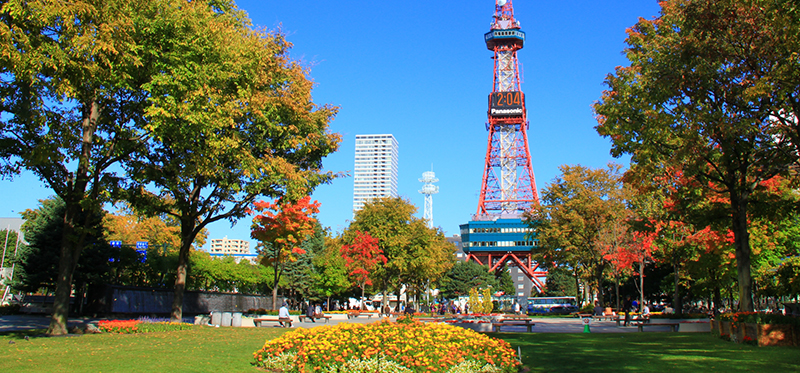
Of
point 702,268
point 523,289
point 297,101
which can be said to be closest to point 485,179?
point 523,289

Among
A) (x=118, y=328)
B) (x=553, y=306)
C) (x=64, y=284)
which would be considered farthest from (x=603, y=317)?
(x=64, y=284)

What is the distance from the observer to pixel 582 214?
147 ft

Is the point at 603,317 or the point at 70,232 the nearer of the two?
the point at 70,232

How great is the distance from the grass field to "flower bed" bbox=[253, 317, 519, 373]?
751 millimetres

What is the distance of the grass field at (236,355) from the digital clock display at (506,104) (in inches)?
3577

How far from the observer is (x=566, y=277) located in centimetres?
10144

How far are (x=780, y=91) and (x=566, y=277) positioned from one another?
300 feet

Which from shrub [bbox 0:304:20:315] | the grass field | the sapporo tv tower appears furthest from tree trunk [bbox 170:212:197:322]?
the sapporo tv tower

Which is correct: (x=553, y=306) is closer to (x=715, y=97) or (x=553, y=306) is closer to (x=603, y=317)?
(x=603, y=317)

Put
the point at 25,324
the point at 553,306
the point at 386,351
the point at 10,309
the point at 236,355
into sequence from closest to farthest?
the point at 386,351
the point at 236,355
the point at 25,324
the point at 10,309
the point at 553,306

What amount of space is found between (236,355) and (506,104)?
98.2m

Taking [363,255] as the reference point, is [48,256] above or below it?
below

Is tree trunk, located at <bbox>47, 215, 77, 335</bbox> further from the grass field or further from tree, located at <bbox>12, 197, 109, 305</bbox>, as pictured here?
tree, located at <bbox>12, 197, 109, 305</bbox>

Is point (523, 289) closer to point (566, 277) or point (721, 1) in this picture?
point (566, 277)
